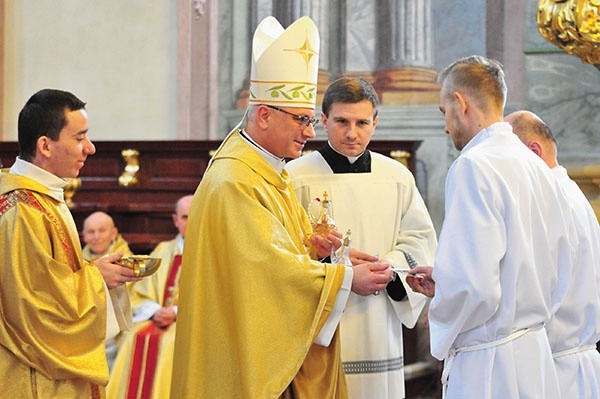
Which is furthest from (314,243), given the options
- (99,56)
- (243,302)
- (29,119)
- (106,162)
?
(99,56)

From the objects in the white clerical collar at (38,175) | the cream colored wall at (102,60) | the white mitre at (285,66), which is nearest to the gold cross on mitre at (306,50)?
the white mitre at (285,66)

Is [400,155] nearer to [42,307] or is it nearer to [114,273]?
[114,273]

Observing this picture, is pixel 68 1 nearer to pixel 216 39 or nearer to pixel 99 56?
pixel 99 56

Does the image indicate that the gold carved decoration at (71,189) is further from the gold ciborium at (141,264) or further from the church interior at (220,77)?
the gold ciborium at (141,264)

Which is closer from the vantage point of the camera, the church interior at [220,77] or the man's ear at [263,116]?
the man's ear at [263,116]

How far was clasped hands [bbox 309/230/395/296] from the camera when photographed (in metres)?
3.59

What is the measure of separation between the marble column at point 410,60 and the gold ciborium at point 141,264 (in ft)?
15.4

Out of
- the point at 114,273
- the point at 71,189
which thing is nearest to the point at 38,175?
the point at 114,273

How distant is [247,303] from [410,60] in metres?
4.92

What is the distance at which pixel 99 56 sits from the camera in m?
8.87

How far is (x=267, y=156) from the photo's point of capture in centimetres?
372

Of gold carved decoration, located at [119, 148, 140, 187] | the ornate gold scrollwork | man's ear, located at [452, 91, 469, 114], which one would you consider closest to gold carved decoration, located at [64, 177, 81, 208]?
gold carved decoration, located at [119, 148, 140, 187]

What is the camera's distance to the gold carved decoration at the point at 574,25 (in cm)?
640

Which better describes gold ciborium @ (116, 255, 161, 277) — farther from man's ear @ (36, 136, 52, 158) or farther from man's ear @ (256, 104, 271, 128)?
man's ear @ (256, 104, 271, 128)
